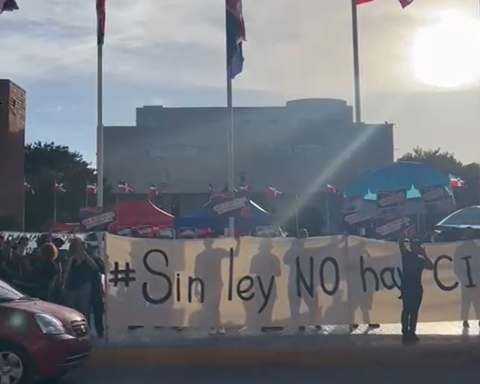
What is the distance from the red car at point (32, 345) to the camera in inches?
416

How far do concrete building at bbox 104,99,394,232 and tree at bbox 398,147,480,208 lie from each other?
7019 mm

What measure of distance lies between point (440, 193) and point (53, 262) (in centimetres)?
978

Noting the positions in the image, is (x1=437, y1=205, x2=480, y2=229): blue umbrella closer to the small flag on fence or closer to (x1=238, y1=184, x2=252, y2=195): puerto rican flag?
(x1=238, y1=184, x2=252, y2=195): puerto rican flag

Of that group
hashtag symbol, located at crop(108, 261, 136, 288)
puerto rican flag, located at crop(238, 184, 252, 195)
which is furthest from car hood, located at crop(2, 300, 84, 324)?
puerto rican flag, located at crop(238, 184, 252, 195)

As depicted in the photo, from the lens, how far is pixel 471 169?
259ft

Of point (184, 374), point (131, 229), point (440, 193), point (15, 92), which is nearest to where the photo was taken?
point (184, 374)

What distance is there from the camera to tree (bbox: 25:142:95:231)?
195 feet

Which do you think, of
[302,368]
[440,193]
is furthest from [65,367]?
[440,193]

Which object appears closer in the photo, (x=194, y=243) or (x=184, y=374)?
(x=184, y=374)

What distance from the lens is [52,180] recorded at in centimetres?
6162

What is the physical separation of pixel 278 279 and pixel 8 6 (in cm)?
992

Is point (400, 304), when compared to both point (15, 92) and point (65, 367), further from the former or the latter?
point (15, 92)

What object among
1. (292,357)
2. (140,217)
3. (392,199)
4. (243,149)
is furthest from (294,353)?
(243,149)

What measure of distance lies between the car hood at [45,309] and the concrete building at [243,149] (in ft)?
189
